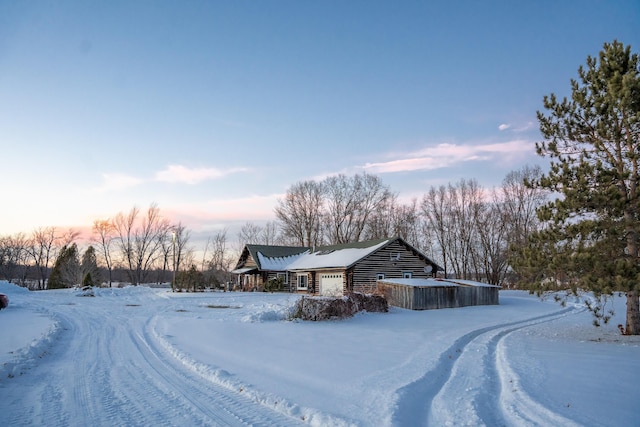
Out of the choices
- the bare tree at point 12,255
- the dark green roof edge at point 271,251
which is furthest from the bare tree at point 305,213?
the bare tree at point 12,255

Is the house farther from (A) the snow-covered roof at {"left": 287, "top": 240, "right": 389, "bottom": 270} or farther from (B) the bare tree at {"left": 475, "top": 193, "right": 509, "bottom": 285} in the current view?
(B) the bare tree at {"left": 475, "top": 193, "right": 509, "bottom": 285}

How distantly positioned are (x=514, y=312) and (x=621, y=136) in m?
14.2

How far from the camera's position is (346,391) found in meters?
7.65

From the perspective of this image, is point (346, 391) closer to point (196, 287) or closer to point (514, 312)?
point (514, 312)

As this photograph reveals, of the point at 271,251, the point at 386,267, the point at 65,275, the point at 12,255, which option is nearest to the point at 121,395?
the point at 386,267

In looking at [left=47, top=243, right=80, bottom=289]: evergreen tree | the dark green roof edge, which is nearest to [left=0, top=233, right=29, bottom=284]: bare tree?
[left=47, top=243, right=80, bottom=289]: evergreen tree

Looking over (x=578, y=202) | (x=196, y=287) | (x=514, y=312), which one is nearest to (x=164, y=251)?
(x=196, y=287)

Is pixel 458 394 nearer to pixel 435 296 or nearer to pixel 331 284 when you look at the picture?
pixel 435 296

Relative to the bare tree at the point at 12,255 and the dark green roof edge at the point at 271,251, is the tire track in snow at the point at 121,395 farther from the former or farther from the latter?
the bare tree at the point at 12,255

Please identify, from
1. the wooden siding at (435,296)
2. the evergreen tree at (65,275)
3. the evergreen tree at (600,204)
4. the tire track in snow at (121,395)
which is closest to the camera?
the tire track in snow at (121,395)

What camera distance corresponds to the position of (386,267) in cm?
3531

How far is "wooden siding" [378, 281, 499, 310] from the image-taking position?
26.2 meters

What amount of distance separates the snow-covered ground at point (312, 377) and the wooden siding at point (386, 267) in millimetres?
17822

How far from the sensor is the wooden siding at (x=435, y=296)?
26.2m
